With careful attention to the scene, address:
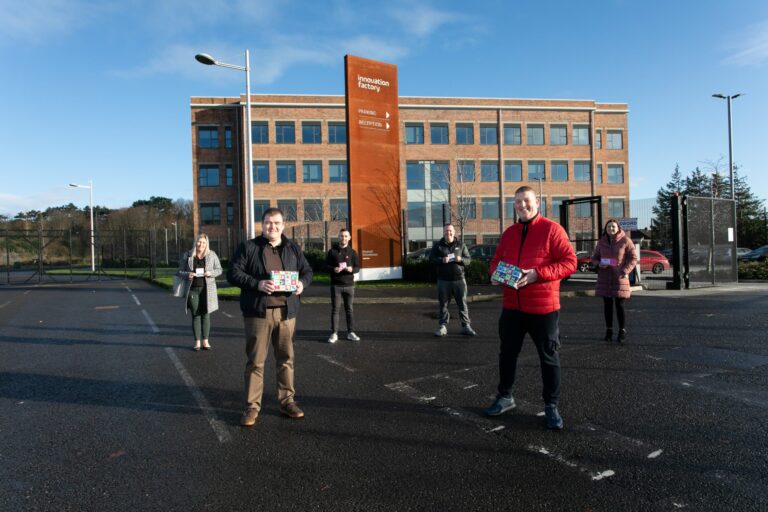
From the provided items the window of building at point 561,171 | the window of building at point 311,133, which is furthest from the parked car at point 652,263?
the window of building at point 311,133

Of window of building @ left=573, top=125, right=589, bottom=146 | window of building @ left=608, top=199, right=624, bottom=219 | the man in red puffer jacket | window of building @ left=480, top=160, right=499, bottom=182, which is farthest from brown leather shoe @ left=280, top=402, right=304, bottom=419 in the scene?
window of building @ left=573, top=125, right=589, bottom=146

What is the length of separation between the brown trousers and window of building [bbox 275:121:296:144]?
45.6 m

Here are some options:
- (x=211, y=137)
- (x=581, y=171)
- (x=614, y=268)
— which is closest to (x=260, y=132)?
(x=211, y=137)

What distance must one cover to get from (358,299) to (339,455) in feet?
33.6

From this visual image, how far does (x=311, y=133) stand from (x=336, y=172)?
174 inches

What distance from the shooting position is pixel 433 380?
5.68 meters

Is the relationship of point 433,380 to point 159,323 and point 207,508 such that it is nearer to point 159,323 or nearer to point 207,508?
point 207,508

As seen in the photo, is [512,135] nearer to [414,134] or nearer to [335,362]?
[414,134]

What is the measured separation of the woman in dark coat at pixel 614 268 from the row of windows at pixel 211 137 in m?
45.9

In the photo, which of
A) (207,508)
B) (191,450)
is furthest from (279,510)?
(191,450)

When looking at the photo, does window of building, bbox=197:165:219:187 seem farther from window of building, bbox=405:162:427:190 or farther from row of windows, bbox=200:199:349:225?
window of building, bbox=405:162:427:190

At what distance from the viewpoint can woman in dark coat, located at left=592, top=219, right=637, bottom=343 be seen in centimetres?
762

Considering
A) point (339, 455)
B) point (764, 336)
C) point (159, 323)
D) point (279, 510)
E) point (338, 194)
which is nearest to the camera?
point (279, 510)

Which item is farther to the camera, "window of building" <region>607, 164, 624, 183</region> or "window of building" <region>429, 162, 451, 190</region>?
"window of building" <region>607, 164, 624, 183</region>
